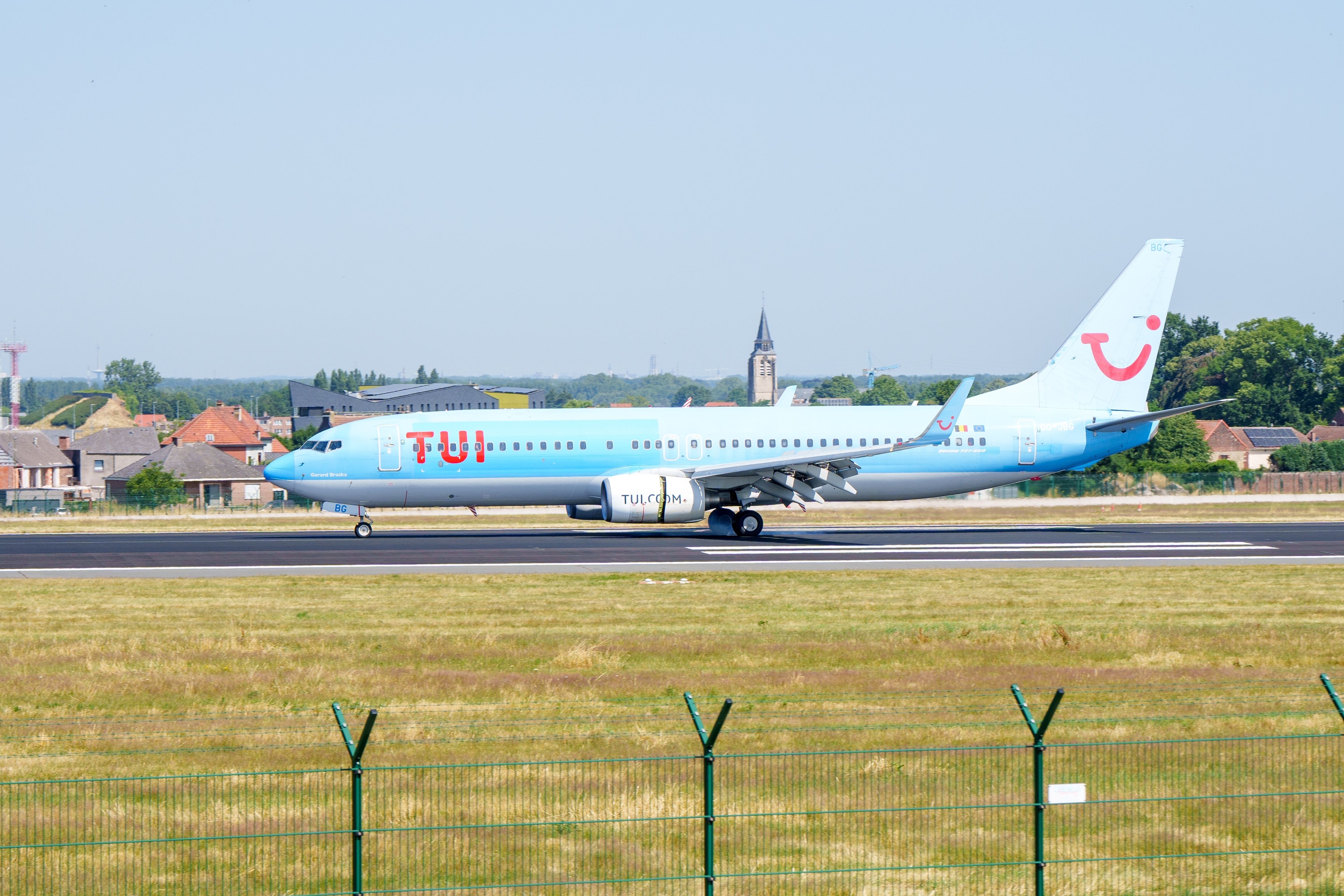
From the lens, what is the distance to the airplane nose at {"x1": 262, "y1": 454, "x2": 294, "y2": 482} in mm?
45312

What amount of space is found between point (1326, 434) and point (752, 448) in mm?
128880

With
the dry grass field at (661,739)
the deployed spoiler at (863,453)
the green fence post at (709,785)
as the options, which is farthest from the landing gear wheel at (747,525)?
the green fence post at (709,785)

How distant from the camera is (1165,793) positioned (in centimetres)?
1425

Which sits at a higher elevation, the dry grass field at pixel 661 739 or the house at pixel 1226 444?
the house at pixel 1226 444

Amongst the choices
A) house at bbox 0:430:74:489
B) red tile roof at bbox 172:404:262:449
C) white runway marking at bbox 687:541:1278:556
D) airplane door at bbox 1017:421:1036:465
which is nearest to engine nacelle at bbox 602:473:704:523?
white runway marking at bbox 687:541:1278:556

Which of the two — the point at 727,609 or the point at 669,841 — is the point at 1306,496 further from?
the point at 669,841

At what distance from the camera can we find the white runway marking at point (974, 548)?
39.7 m

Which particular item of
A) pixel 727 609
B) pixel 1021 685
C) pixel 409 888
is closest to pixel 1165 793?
pixel 1021 685

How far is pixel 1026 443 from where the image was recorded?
48281 mm

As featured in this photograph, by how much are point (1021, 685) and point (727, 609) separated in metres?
8.79

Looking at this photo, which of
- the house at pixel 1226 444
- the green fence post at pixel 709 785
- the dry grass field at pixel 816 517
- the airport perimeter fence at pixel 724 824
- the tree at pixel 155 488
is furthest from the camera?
the house at pixel 1226 444

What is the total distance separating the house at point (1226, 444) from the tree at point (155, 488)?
10425cm

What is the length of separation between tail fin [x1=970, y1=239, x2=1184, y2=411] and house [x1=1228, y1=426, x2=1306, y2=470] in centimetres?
10197

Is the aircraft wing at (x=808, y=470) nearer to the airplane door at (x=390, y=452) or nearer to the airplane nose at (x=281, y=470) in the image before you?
the airplane door at (x=390, y=452)
